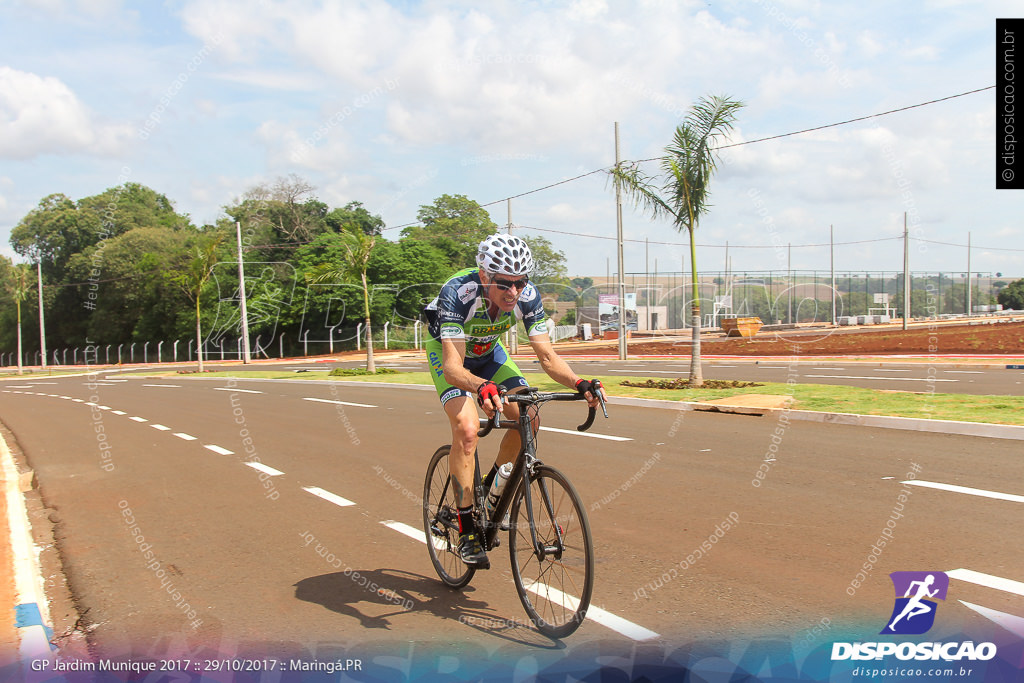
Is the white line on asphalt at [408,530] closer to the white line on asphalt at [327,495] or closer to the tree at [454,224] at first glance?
the white line on asphalt at [327,495]

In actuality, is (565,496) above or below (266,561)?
above

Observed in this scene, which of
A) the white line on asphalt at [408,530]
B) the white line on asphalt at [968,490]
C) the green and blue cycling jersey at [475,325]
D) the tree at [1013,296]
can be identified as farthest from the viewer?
the tree at [1013,296]

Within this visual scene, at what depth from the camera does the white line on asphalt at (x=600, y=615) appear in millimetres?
3629

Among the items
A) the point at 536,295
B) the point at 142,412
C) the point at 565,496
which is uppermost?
the point at 536,295

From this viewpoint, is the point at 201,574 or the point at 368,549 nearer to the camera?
the point at 201,574

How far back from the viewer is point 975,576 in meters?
4.36

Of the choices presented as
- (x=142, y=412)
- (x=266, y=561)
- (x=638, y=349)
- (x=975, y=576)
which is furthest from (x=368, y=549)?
(x=638, y=349)

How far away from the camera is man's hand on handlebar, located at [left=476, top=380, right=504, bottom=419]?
3645 mm

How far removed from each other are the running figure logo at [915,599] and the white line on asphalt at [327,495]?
4.48m

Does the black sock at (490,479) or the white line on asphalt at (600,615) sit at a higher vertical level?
the black sock at (490,479)

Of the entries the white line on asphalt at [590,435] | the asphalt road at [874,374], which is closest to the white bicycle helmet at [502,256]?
the white line on asphalt at [590,435]

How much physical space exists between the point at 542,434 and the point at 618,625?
266 inches

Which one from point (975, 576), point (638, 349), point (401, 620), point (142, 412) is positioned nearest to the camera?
point (401, 620)

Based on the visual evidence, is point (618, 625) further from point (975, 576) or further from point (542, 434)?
point (542, 434)
